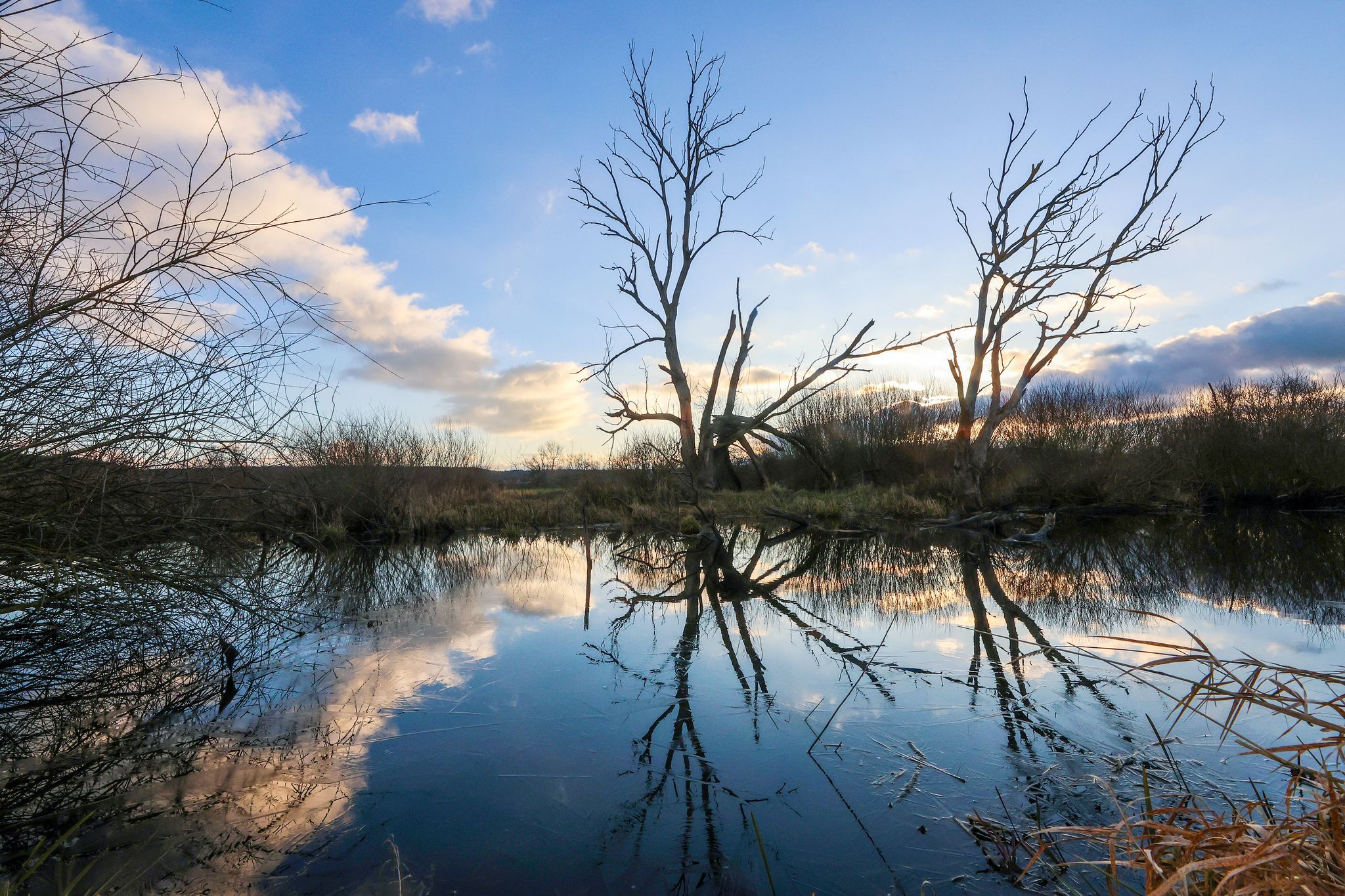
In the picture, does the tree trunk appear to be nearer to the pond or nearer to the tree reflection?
the tree reflection

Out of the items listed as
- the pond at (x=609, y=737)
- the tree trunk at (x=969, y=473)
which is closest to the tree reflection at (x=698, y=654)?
the pond at (x=609, y=737)

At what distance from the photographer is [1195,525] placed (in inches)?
500

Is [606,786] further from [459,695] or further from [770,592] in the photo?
[770,592]

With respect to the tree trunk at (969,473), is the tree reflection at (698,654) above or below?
below

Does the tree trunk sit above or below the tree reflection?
above

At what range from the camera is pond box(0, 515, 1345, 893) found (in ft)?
7.07

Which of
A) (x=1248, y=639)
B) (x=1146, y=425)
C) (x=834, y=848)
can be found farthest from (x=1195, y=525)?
(x=834, y=848)

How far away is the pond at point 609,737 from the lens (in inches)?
84.9

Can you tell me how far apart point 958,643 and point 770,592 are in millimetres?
2194

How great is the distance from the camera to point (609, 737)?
3.15m

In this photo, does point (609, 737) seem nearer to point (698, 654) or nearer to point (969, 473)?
point (698, 654)

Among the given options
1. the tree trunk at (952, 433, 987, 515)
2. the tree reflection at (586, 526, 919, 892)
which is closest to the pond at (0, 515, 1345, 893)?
the tree reflection at (586, 526, 919, 892)

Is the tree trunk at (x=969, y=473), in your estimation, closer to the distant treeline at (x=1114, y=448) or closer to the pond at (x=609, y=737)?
the distant treeline at (x=1114, y=448)

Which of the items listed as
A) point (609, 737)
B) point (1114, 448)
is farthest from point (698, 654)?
point (1114, 448)
